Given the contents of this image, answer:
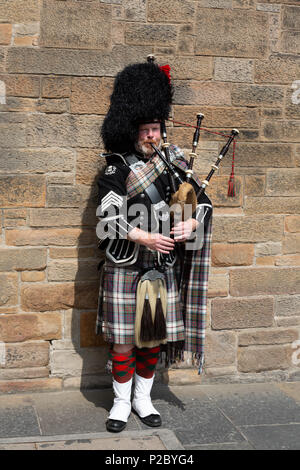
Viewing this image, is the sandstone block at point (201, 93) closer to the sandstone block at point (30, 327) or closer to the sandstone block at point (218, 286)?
the sandstone block at point (218, 286)

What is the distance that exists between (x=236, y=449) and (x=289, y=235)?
4.93 feet

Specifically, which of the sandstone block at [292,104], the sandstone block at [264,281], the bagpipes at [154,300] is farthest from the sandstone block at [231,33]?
the sandstone block at [264,281]

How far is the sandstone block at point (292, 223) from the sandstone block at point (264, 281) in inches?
10.3

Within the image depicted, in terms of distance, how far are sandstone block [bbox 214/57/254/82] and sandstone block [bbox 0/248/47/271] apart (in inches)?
59.6

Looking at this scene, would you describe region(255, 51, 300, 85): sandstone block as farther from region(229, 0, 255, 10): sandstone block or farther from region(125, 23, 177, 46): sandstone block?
region(125, 23, 177, 46): sandstone block

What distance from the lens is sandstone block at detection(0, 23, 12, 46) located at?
3.54 meters

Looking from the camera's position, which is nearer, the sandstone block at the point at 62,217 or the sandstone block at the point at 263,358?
the sandstone block at the point at 62,217

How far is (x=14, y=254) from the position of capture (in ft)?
12.0

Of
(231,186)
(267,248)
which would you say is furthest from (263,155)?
(267,248)

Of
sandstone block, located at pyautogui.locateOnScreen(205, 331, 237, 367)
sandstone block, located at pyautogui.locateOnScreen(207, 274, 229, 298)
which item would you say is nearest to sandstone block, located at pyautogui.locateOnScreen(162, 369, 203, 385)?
sandstone block, located at pyautogui.locateOnScreen(205, 331, 237, 367)

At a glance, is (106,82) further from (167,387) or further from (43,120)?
(167,387)

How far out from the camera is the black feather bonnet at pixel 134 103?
10.6 ft

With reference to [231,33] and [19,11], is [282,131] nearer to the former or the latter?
[231,33]
